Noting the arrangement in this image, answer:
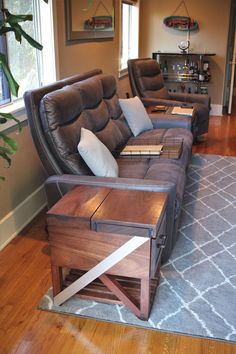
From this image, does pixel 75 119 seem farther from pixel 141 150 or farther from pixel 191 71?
pixel 191 71

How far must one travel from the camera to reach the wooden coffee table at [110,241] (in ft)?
5.72

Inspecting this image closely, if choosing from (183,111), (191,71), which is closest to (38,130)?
(183,111)

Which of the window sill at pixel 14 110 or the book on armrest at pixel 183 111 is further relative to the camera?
the book on armrest at pixel 183 111

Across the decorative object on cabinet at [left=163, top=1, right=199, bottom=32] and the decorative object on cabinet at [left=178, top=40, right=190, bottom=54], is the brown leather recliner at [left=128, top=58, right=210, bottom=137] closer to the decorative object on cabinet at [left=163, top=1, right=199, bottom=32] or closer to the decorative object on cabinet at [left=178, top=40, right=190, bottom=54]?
the decorative object on cabinet at [left=178, top=40, right=190, bottom=54]

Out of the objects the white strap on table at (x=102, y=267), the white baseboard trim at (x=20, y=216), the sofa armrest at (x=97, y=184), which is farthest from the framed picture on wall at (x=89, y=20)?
the white strap on table at (x=102, y=267)

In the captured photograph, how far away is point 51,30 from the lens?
308 centimetres

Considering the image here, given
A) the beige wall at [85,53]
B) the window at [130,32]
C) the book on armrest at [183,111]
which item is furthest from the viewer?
the window at [130,32]

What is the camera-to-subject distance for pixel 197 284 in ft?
7.16

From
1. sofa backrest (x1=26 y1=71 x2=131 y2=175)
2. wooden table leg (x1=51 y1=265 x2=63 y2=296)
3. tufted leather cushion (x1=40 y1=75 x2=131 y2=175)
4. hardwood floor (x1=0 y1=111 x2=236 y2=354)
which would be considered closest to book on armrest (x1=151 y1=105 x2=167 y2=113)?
tufted leather cushion (x1=40 y1=75 x2=131 y2=175)

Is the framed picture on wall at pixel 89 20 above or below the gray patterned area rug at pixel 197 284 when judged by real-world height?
above

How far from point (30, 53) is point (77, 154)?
1.16 metres

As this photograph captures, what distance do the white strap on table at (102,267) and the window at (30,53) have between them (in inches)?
56.1

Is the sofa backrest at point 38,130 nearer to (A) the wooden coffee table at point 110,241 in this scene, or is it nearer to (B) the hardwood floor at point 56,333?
(A) the wooden coffee table at point 110,241

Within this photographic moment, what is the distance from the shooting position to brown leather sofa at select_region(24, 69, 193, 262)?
7.16 feet
